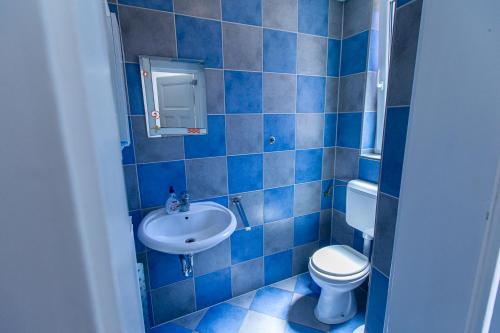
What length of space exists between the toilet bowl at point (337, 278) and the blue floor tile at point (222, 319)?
1.87 feet

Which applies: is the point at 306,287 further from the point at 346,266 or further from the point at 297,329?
the point at 346,266

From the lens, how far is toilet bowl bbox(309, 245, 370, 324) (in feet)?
4.75

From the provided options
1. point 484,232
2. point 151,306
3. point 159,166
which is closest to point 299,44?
point 159,166

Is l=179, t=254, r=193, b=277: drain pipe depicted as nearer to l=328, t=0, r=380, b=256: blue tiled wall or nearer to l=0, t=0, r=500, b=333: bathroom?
l=0, t=0, r=500, b=333: bathroom

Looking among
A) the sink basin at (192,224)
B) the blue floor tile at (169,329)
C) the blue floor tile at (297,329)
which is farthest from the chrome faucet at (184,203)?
the blue floor tile at (297,329)

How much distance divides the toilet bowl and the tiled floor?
0.20 feet

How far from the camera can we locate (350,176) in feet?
6.12

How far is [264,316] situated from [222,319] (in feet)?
1.00

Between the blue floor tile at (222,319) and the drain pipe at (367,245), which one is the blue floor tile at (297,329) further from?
the drain pipe at (367,245)

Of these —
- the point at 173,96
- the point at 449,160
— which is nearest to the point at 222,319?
the point at 173,96

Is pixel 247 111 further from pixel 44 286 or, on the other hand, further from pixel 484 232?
pixel 44 286

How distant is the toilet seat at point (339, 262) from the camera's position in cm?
147

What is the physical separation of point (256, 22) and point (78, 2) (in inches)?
62.2

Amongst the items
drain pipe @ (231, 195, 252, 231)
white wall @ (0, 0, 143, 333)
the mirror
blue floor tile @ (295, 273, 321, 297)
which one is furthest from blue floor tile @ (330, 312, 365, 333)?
white wall @ (0, 0, 143, 333)
